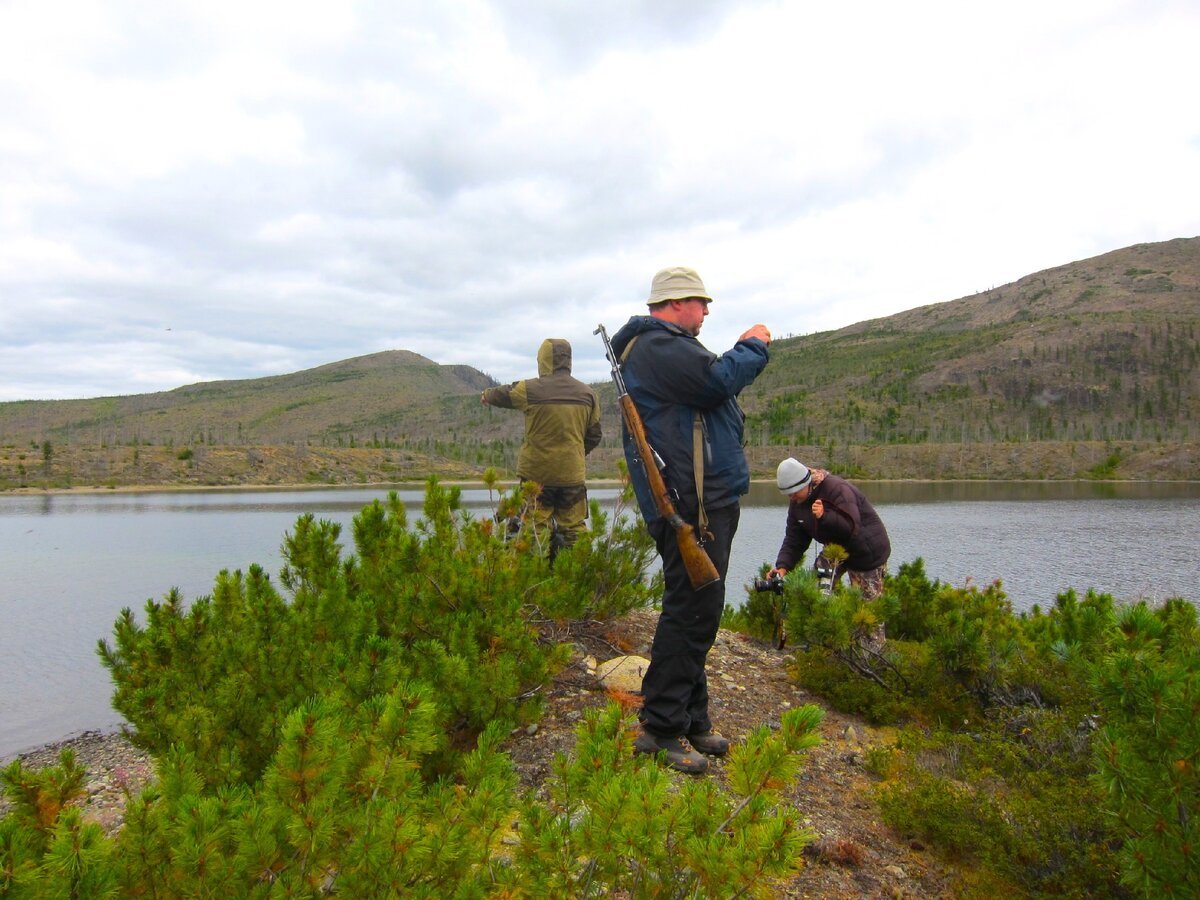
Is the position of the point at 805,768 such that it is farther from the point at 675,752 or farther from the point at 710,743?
the point at 675,752

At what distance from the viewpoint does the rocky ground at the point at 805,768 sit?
9.51ft

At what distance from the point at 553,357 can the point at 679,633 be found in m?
3.42

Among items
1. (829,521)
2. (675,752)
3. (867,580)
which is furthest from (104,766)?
(867,580)

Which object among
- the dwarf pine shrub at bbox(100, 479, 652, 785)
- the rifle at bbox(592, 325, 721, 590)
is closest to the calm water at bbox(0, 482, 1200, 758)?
the dwarf pine shrub at bbox(100, 479, 652, 785)

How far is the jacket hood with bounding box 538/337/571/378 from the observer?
644 cm

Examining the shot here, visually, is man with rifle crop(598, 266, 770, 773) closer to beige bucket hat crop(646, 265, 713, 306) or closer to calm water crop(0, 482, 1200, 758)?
beige bucket hat crop(646, 265, 713, 306)

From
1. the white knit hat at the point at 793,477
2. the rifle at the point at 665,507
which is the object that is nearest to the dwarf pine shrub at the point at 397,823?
the rifle at the point at 665,507

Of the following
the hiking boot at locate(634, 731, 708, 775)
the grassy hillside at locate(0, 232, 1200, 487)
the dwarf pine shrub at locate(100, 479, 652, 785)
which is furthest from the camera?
the grassy hillside at locate(0, 232, 1200, 487)

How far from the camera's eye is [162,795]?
1654 millimetres

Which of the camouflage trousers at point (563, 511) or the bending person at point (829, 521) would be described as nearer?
the bending person at point (829, 521)

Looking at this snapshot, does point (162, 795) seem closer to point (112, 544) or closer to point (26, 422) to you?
point (112, 544)

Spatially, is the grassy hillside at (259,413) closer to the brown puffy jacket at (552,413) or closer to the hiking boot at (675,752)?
the brown puffy jacket at (552,413)

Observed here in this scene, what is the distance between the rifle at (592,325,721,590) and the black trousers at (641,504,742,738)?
70 millimetres

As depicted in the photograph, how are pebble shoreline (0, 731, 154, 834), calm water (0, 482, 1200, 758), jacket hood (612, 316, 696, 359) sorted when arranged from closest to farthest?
jacket hood (612, 316, 696, 359) < pebble shoreline (0, 731, 154, 834) < calm water (0, 482, 1200, 758)
